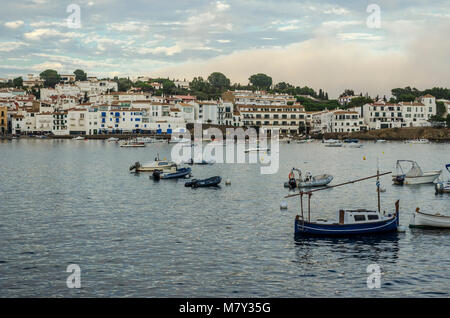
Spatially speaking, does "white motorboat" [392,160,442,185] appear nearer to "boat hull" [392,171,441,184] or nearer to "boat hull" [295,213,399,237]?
"boat hull" [392,171,441,184]

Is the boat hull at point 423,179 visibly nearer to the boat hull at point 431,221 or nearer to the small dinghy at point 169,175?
the boat hull at point 431,221

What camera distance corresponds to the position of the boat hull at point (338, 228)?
31.8 m

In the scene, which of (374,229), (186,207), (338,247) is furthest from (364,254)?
(186,207)

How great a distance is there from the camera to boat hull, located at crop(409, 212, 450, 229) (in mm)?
33938

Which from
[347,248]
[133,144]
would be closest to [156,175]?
[347,248]

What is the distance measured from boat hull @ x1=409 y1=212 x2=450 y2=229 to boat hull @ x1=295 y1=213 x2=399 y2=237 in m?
2.92

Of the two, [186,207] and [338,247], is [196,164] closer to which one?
[186,207]

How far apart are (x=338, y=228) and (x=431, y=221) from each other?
6987mm

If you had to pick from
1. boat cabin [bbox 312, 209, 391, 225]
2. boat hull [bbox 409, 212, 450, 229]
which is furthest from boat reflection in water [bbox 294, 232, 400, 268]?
boat hull [bbox 409, 212, 450, 229]

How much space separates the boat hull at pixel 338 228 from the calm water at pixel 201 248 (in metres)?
0.86

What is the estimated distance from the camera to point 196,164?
8962cm

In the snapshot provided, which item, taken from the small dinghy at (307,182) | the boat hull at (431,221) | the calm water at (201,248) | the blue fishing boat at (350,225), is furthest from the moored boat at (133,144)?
the boat hull at (431,221)
